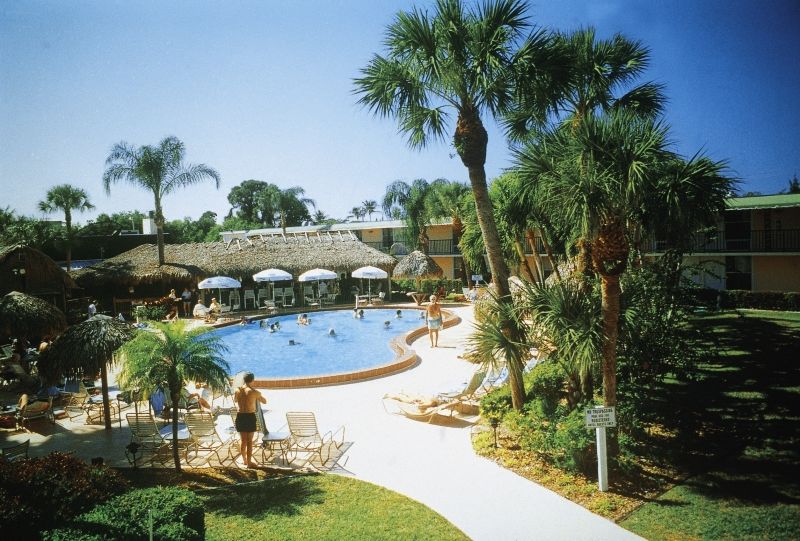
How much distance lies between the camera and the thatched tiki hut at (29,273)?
57.9ft

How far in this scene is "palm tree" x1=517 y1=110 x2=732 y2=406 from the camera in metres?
6.43

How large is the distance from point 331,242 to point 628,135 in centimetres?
2571

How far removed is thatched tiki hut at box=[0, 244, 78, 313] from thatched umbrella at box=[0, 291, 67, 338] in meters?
5.35

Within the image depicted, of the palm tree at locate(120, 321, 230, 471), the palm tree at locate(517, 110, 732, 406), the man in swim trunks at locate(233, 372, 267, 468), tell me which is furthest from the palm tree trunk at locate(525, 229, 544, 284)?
the palm tree at locate(120, 321, 230, 471)

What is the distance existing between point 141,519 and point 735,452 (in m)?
8.04

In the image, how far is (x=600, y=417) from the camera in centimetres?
621

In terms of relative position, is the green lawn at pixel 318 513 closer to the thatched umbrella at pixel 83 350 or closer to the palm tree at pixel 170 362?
the palm tree at pixel 170 362

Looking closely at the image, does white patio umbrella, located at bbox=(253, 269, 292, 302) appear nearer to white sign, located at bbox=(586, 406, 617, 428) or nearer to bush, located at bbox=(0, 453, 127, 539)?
bush, located at bbox=(0, 453, 127, 539)

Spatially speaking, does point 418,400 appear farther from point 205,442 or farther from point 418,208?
point 418,208

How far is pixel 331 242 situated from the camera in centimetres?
3111

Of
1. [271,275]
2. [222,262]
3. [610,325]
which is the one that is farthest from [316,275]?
[610,325]

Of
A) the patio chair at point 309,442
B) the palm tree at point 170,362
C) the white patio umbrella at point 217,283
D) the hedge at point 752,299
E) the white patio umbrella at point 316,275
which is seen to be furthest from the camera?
the white patio umbrella at point 316,275

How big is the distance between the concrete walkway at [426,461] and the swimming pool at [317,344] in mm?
1687

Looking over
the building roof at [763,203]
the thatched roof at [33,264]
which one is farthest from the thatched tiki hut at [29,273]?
the building roof at [763,203]
